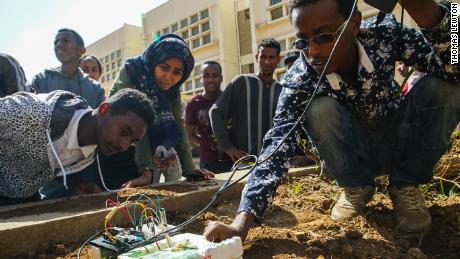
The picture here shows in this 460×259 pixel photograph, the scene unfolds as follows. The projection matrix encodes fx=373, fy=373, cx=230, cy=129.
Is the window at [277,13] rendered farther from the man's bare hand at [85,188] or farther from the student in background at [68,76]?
the man's bare hand at [85,188]

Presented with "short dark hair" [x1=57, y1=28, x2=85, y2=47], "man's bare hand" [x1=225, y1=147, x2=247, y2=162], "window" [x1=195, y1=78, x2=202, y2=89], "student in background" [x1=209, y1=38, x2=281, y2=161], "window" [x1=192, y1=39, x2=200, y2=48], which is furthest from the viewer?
"window" [x1=192, y1=39, x2=200, y2=48]

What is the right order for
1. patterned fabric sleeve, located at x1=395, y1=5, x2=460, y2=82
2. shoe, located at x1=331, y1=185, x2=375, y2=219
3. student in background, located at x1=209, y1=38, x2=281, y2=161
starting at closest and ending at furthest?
patterned fabric sleeve, located at x1=395, y1=5, x2=460, y2=82 → shoe, located at x1=331, y1=185, x2=375, y2=219 → student in background, located at x1=209, y1=38, x2=281, y2=161

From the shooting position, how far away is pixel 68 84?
3607 millimetres

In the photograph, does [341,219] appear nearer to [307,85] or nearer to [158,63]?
[307,85]

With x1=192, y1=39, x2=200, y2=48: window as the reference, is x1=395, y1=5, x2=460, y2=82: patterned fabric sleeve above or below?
below

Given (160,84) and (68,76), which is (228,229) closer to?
(160,84)

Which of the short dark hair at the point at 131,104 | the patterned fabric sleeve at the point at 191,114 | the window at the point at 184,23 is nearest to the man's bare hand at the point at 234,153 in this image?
the patterned fabric sleeve at the point at 191,114

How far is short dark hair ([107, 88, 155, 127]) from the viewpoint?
240 cm

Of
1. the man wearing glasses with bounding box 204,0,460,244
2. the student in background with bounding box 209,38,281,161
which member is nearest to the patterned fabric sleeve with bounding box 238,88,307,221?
the man wearing glasses with bounding box 204,0,460,244

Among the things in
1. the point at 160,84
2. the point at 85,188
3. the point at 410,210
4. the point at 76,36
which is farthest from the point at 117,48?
the point at 410,210

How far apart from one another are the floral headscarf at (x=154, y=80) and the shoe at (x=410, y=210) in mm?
1892

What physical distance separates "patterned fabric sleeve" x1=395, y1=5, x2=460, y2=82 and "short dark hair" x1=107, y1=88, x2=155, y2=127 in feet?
5.15

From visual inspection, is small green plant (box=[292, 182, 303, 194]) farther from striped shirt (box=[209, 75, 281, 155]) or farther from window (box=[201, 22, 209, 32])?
window (box=[201, 22, 209, 32])

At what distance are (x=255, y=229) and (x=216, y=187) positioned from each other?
711 mm
